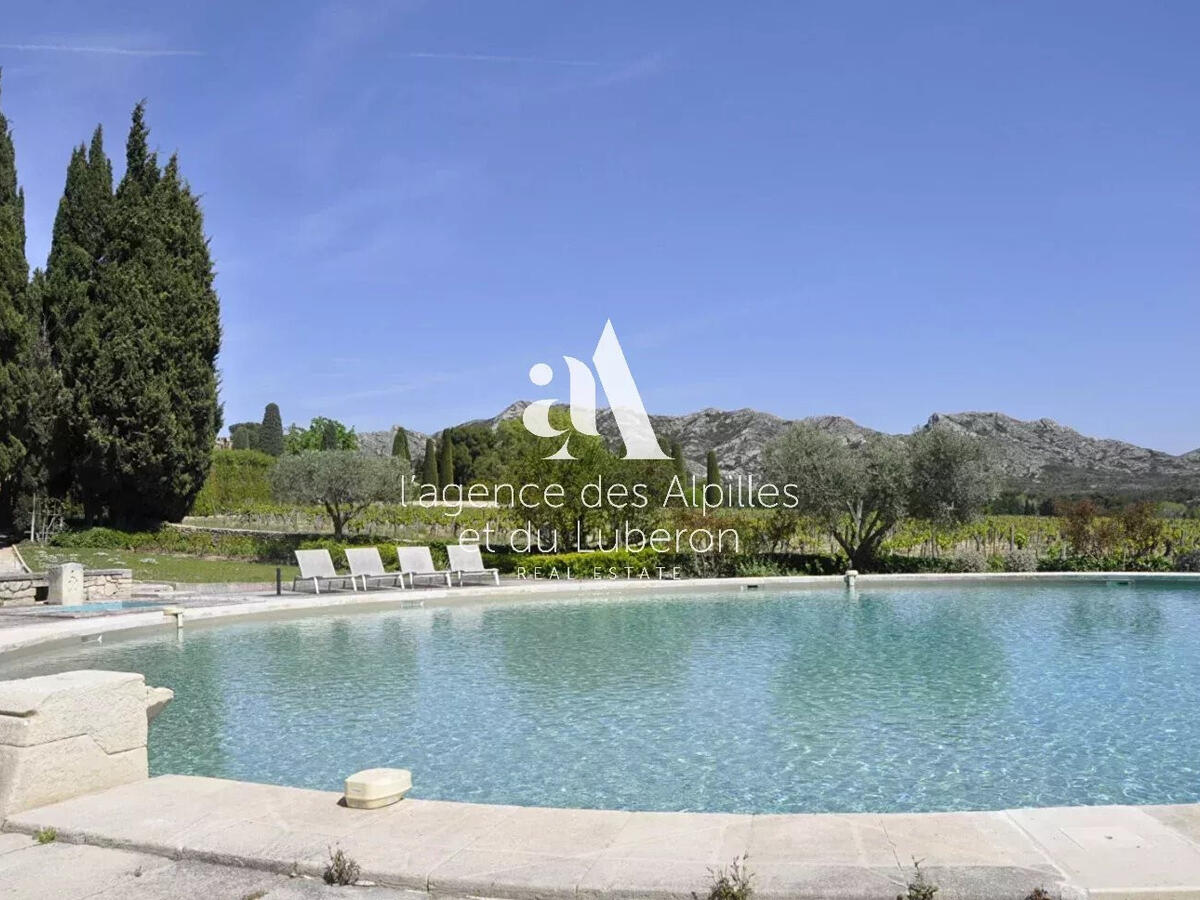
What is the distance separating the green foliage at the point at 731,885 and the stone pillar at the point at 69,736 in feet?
10.0

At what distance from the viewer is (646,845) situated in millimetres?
3498

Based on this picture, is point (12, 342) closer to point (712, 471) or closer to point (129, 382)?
point (129, 382)

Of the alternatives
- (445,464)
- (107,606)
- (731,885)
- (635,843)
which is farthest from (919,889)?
(445,464)

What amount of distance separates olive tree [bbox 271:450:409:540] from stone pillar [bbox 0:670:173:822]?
21.9 meters

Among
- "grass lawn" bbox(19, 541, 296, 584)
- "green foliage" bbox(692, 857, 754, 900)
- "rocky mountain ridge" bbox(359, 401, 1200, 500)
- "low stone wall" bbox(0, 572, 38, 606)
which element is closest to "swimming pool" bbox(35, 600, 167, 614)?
"low stone wall" bbox(0, 572, 38, 606)

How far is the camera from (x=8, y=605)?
13320 millimetres

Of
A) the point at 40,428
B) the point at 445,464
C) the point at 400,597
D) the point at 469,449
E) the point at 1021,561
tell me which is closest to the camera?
the point at 400,597

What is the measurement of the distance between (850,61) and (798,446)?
9.90 metres

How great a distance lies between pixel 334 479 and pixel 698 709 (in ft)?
67.7

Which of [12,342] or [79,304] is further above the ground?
[79,304]

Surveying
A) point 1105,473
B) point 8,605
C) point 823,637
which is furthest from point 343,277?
point 1105,473

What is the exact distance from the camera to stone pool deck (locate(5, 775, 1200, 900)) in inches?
122

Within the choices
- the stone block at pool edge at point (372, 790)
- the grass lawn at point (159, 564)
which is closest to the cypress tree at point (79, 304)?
the grass lawn at point (159, 564)

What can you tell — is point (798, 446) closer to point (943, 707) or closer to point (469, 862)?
point (943, 707)
